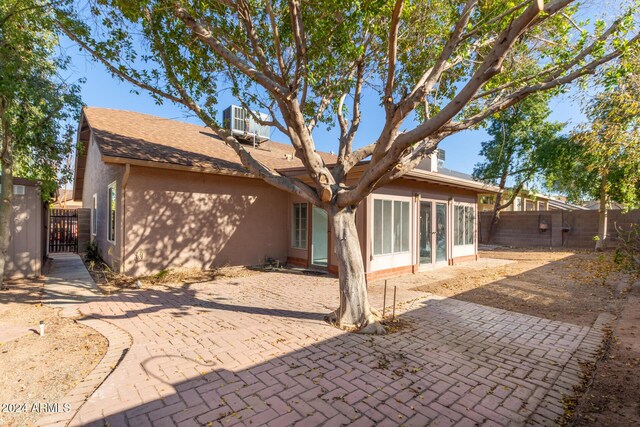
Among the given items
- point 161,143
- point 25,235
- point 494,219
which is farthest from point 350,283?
point 494,219

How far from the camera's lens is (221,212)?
379 inches

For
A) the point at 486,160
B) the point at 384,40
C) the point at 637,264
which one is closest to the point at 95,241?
the point at 384,40

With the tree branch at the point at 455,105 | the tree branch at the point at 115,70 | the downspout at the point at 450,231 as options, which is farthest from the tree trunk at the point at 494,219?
the tree branch at the point at 115,70

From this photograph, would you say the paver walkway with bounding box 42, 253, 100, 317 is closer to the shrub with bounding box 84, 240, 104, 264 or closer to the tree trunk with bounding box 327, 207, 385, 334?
the shrub with bounding box 84, 240, 104, 264

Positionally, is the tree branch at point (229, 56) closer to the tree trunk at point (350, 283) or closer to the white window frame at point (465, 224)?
the tree trunk at point (350, 283)

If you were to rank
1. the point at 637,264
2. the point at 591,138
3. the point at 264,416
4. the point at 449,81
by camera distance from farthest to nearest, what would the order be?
the point at 591,138 < the point at 449,81 < the point at 637,264 < the point at 264,416

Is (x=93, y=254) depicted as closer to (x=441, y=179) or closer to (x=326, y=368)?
(x=326, y=368)

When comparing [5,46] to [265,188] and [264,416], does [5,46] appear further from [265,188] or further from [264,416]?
→ [264,416]

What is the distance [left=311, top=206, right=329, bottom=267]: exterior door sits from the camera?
10.1 m

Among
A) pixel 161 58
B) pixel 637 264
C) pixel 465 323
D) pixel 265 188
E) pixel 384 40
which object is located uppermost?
pixel 384 40

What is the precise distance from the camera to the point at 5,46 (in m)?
6.05

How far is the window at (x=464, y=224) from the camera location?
11.6 m

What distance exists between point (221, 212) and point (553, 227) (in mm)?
17969

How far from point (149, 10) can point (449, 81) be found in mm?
6243
